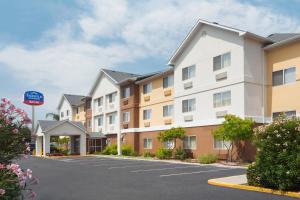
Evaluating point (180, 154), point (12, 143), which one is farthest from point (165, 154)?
point (12, 143)

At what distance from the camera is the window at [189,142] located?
31069 millimetres

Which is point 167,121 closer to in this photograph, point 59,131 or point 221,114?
point 221,114

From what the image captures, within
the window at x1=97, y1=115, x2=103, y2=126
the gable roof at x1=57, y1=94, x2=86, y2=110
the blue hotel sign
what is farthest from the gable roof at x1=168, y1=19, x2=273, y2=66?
the gable roof at x1=57, y1=94, x2=86, y2=110

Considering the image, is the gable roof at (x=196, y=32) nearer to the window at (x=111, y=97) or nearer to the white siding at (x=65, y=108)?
the window at (x=111, y=97)

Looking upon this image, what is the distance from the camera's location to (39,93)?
85.5 feet

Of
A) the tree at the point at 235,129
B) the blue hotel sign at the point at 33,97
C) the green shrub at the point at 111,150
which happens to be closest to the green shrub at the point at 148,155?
the green shrub at the point at 111,150

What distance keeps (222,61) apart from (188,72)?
4.25 m

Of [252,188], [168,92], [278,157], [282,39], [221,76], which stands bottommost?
[252,188]

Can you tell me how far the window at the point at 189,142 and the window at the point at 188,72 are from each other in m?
5.04

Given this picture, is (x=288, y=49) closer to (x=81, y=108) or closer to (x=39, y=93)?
(x=39, y=93)

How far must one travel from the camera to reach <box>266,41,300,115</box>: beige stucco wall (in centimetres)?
2456

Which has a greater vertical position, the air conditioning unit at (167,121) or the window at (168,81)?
the window at (168,81)

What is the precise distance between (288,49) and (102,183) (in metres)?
16.3

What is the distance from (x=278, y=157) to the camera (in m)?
12.3
